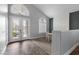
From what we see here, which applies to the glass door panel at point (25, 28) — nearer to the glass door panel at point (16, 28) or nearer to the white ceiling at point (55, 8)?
the glass door panel at point (16, 28)

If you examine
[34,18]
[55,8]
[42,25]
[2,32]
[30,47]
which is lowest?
[30,47]

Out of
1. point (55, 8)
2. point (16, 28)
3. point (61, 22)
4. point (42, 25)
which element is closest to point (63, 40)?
point (61, 22)

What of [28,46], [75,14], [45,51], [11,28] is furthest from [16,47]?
[75,14]

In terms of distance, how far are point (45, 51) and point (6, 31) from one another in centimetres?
71

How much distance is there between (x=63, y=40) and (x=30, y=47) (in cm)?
56

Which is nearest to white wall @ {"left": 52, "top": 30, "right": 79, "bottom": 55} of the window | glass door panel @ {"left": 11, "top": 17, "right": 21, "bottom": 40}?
the window

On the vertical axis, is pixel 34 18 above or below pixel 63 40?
above

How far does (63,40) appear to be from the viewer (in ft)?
6.09

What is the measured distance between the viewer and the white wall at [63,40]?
182 centimetres

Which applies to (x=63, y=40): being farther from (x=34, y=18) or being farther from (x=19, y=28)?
(x=19, y=28)

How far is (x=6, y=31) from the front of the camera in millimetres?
1787

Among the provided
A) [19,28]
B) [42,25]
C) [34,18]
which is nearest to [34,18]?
[34,18]
